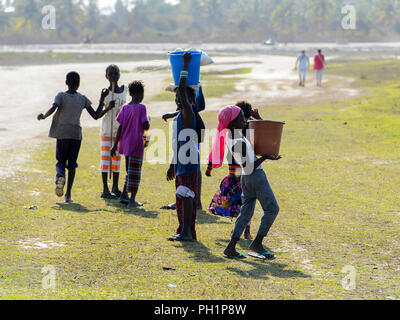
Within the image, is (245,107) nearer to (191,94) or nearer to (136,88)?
(191,94)

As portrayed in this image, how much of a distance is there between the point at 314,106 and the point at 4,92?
12778 mm

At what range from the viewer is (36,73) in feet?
128

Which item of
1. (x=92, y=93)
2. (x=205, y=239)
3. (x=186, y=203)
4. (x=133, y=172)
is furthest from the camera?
(x=92, y=93)

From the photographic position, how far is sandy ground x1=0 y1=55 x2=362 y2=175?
17922 millimetres

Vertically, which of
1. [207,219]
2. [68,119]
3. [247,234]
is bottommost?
[207,219]

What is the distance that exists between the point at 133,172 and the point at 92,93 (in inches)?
755

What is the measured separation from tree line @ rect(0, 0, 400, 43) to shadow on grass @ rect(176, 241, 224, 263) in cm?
9638

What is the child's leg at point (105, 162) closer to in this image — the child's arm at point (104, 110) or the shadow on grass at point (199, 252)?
the child's arm at point (104, 110)

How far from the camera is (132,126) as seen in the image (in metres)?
8.71

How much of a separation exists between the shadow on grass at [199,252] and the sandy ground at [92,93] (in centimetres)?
520

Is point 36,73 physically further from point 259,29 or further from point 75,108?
point 259,29

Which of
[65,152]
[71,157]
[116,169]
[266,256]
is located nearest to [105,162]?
[116,169]

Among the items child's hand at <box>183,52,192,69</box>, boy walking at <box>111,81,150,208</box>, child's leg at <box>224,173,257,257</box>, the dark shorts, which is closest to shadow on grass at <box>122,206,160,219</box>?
boy walking at <box>111,81,150,208</box>

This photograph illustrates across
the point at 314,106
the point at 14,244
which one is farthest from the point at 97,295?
the point at 314,106
